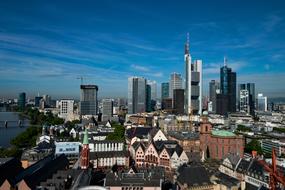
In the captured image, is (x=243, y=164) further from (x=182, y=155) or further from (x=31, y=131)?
(x=31, y=131)

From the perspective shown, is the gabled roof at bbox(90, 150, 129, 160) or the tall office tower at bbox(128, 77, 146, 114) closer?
the gabled roof at bbox(90, 150, 129, 160)

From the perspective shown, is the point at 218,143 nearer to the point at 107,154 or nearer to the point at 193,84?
the point at 107,154

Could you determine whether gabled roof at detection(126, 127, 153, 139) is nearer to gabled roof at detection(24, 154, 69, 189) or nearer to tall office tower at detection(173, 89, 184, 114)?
gabled roof at detection(24, 154, 69, 189)

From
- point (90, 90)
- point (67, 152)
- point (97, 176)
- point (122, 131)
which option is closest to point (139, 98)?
point (90, 90)

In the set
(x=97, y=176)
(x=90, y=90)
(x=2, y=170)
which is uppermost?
(x=90, y=90)

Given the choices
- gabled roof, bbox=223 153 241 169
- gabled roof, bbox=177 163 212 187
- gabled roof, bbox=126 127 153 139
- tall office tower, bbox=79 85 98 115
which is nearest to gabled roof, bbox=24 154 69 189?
gabled roof, bbox=177 163 212 187

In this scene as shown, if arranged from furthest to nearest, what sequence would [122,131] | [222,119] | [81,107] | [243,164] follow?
[81,107] → [222,119] → [122,131] → [243,164]

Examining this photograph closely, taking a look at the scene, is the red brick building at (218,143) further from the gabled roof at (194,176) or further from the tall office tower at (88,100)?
the tall office tower at (88,100)
